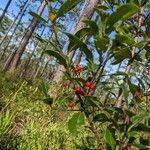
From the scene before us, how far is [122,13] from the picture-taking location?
1482 millimetres

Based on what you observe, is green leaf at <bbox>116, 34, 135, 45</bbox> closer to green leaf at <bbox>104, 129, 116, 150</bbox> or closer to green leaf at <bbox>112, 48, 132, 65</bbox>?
green leaf at <bbox>112, 48, 132, 65</bbox>

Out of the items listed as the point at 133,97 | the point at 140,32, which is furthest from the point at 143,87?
the point at 140,32

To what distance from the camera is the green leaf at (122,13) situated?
145 cm

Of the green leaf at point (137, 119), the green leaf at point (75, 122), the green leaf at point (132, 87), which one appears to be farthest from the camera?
the green leaf at point (132, 87)

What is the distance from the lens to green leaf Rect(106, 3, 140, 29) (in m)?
1.45

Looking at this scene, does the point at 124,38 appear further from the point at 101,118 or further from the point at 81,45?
the point at 101,118

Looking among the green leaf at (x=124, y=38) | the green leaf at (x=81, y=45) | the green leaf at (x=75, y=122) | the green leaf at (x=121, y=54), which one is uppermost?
the green leaf at (x=124, y=38)

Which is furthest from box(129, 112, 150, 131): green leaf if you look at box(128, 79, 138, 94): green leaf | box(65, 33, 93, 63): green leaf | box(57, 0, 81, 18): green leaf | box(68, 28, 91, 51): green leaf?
box(57, 0, 81, 18): green leaf

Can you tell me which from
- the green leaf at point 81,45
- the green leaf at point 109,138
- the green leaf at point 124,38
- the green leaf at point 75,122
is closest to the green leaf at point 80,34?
the green leaf at point 81,45

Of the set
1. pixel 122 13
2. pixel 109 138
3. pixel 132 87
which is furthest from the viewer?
pixel 132 87

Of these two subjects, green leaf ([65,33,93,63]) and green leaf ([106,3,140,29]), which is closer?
green leaf ([106,3,140,29])

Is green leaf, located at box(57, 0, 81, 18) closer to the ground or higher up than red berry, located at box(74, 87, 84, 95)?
higher up

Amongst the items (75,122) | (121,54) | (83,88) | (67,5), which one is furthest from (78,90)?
(67,5)

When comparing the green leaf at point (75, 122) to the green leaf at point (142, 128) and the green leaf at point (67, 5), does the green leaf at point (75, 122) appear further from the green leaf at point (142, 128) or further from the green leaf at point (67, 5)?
the green leaf at point (67, 5)
